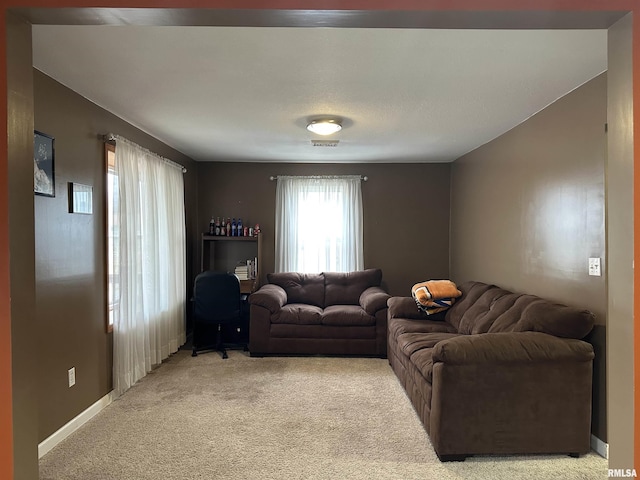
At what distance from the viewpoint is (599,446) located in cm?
265

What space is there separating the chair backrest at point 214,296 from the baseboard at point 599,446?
347 cm

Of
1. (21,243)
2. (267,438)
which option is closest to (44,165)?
(21,243)

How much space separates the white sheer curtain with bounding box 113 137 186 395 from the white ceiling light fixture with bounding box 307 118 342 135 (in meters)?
1.65

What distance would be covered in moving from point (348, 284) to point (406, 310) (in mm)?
1272

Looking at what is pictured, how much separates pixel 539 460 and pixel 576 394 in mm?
469

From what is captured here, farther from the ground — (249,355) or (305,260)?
(305,260)

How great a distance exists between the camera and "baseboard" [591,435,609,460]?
260 centimetres

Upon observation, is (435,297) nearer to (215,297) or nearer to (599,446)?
(599,446)

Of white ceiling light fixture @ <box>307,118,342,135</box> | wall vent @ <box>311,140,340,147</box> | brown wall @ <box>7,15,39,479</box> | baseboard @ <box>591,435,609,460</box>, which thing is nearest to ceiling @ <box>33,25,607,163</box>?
white ceiling light fixture @ <box>307,118,342,135</box>

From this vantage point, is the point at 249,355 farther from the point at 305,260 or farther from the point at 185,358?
the point at 305,260

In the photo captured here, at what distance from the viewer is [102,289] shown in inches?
134

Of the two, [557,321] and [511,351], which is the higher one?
[557,321]

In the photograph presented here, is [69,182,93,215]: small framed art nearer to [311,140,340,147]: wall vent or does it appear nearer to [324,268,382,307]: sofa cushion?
[311,140,340,147]: wall vent

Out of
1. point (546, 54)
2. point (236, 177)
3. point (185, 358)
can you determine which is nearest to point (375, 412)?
point (185, 358)
